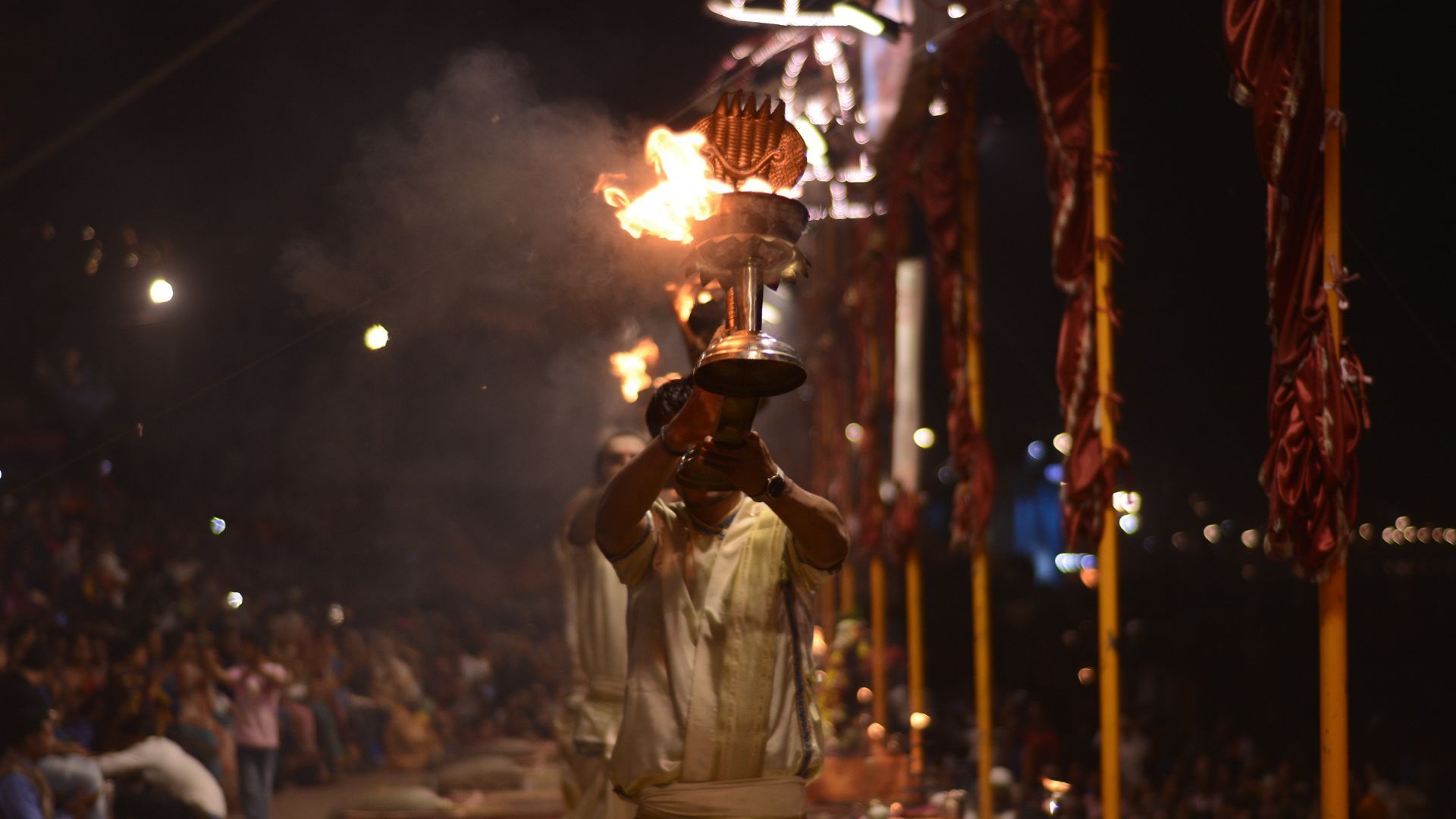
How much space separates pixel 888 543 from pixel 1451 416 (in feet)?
13.7

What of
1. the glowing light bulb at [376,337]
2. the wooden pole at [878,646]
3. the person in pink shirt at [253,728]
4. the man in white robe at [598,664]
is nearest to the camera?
the man in white robe at [598,664]

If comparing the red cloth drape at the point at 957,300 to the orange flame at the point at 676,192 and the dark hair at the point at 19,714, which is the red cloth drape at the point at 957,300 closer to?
the orange flame at the point at 676,192

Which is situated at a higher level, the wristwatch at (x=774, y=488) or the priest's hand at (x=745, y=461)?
the priest's hand at (x=745, y=461)

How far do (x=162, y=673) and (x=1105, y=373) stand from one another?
18.8 feet

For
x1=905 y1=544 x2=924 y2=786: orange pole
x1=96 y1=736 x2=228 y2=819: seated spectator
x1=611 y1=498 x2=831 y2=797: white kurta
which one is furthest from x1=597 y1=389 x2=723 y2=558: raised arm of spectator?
x1=905 y1=544 x2=924 y2=786: orange pole

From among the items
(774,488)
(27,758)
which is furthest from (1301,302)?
(27,758)

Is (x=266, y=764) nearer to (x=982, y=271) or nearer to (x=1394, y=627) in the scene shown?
(x=982, y=271)

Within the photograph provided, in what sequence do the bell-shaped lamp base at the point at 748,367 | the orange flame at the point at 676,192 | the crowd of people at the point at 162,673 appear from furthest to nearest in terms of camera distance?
the crowd of people at the point at 162,673, the orange flame at the point at 676,192, the bell-shaped lamp base at the point at 748,367

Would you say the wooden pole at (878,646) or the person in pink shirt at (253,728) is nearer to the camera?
the person in pink shirt at (253,728)

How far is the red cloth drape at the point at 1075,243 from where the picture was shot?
5.61m

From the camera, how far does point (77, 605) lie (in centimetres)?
748

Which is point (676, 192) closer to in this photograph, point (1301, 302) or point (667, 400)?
point (667, 400)

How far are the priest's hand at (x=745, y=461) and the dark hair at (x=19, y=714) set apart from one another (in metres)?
4.87

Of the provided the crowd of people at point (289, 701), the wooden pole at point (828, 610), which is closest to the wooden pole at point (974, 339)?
the crowd of people at point (289, 701)
